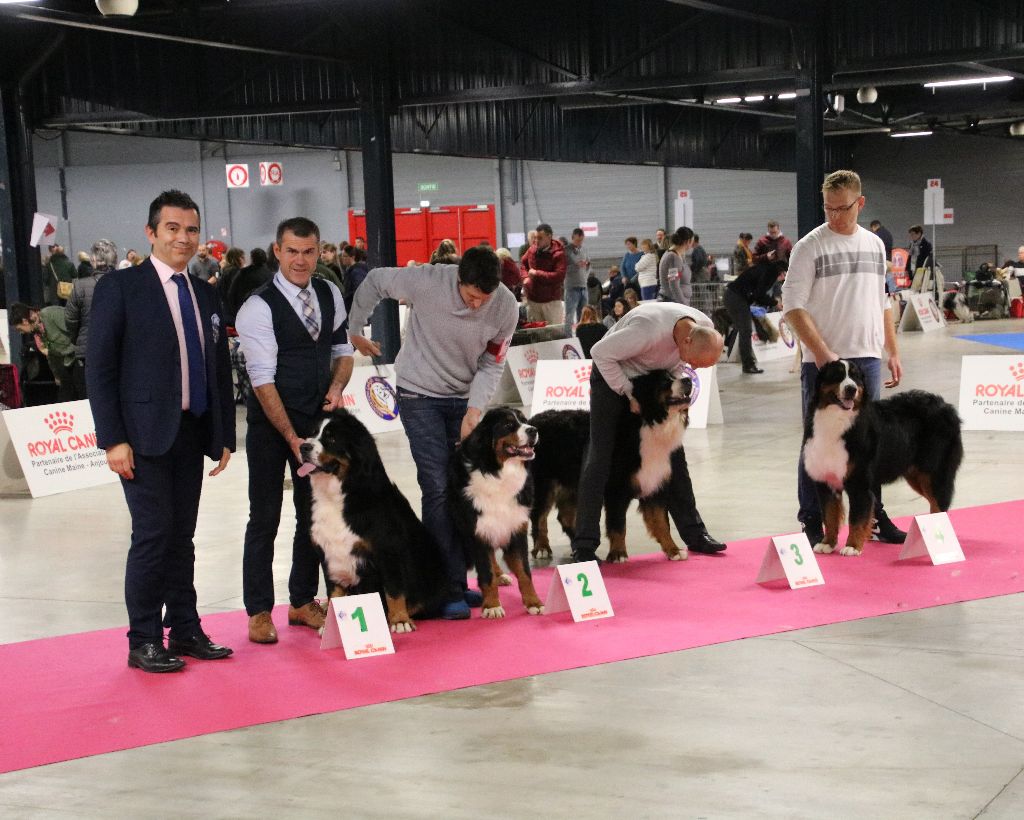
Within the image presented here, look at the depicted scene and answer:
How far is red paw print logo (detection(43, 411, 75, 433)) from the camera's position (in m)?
8.78

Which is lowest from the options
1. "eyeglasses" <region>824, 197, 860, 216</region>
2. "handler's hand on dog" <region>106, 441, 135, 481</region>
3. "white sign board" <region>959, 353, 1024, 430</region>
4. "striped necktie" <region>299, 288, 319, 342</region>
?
"white sign board" <region>959, 353, 1024, 430</region>

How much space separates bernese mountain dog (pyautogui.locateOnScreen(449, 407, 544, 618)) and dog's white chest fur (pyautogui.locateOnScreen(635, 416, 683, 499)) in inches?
37.3

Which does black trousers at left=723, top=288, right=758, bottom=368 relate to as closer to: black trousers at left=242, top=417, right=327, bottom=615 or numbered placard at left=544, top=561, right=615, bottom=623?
numbered placard at left=544, top=561, right=615, bottom=623

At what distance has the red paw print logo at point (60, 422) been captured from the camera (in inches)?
346

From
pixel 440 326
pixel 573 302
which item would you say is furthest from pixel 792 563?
pixel 573 302

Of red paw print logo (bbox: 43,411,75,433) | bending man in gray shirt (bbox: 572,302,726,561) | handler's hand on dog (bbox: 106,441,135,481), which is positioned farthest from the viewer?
red paw print logo (bbox: 43,411,75,433)

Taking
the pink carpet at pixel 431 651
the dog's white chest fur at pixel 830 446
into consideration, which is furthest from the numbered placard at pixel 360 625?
the dog's white chest fur at pixel 830 446

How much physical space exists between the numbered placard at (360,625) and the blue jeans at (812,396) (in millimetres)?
2406

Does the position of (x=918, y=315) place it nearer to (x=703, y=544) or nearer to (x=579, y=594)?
(x=703, y=544)

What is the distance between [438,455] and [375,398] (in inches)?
239

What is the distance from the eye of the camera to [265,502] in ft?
15.4

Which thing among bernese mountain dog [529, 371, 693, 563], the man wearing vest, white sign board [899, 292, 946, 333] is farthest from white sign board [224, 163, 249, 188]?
the man wearing vest

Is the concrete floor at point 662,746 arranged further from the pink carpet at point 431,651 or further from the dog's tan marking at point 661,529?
the dog's tan marking at point 661,529

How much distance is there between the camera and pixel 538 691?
160 inches
